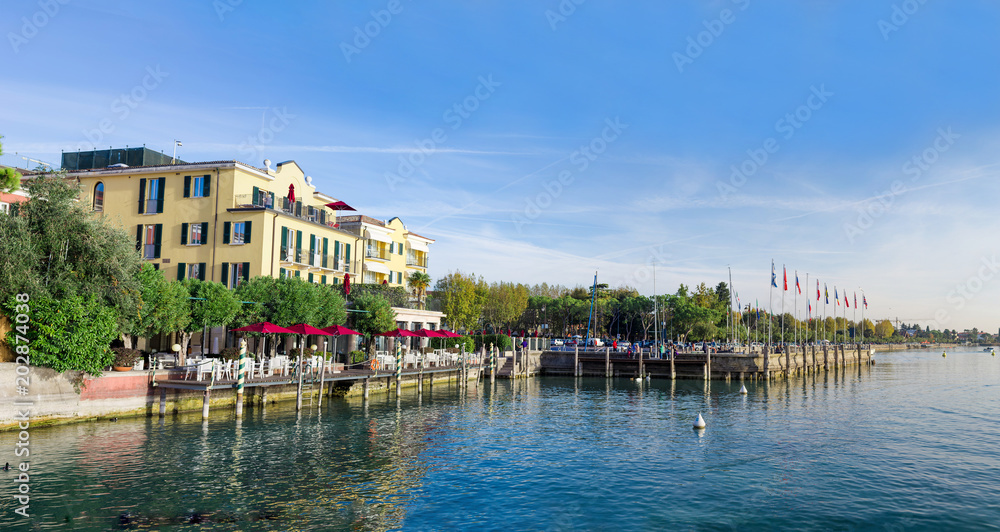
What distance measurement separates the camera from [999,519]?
1870cm

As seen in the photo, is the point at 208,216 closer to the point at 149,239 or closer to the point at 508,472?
the point at 149,239

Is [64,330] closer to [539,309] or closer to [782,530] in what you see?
[782,530]

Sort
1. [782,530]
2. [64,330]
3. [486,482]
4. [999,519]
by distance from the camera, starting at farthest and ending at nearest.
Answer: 1. [64,330]
2. [486,482]
3. [999,519]
4. [782,530]

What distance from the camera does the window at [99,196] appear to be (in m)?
50.2

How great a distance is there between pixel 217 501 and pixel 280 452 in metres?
6.88

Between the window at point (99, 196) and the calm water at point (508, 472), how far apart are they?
2740 centimetres

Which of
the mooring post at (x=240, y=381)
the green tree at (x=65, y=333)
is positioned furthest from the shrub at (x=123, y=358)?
the mooring post at (x=240, y=381)

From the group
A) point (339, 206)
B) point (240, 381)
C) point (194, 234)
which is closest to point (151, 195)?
point (194, 234)

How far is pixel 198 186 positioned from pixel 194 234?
146 inches

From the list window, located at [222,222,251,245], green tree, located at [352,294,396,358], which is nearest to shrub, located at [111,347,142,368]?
window, located at [222,222,251,245]

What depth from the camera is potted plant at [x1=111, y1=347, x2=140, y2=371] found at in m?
30.4

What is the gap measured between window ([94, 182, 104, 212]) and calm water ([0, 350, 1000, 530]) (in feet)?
89.9

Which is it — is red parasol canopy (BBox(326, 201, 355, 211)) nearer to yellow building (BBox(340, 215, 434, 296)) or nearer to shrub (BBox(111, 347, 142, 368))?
yellow building (BBox(340, 215, 434, 296))

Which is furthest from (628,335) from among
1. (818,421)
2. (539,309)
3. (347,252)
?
(818,421)
